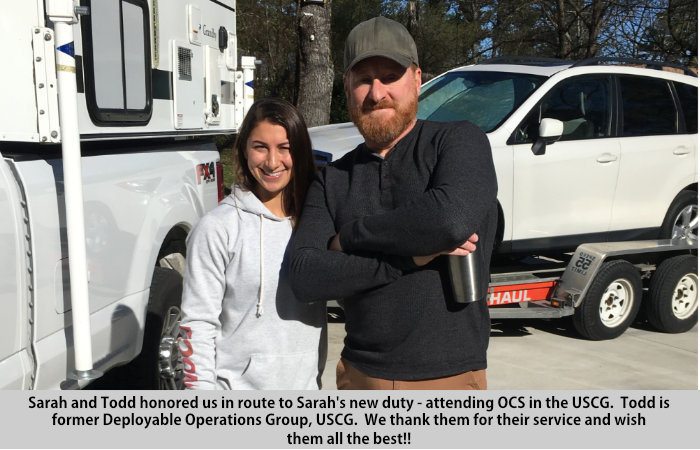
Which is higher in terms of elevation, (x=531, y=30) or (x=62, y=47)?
(x=531, y=30)

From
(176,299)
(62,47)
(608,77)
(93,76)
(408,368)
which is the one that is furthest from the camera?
(608,77)

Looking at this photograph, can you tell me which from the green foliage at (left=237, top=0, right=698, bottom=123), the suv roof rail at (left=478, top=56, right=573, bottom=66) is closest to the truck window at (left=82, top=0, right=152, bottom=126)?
the suv roof rail at (left=478, top=56, right=573, bottom=66)

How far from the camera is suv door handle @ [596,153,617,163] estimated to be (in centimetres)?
631

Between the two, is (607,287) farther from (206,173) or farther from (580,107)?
(206,173)

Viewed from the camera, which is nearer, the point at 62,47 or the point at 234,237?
the point at 234,237

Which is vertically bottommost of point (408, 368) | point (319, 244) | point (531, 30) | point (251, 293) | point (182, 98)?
point (408, 368)

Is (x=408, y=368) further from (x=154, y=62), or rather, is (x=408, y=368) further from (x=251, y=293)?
(x=154, y=62)

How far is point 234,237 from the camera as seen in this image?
2.43 meters

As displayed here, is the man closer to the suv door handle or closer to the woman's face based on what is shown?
the woman's face

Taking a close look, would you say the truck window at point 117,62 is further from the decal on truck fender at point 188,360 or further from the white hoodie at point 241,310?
the decal on truck fender at point 188,360

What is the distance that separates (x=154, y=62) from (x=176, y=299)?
1.40 m

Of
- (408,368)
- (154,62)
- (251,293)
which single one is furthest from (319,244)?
(154,62)

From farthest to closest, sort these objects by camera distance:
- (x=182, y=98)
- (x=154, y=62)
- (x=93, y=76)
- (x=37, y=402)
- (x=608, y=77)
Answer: (x=608, y=77) → (x=182, y=98) → (x=154, y=62) → (x=93, y=76) → (x=37, y=402)

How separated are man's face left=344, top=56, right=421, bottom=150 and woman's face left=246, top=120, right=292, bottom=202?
0.89ft
